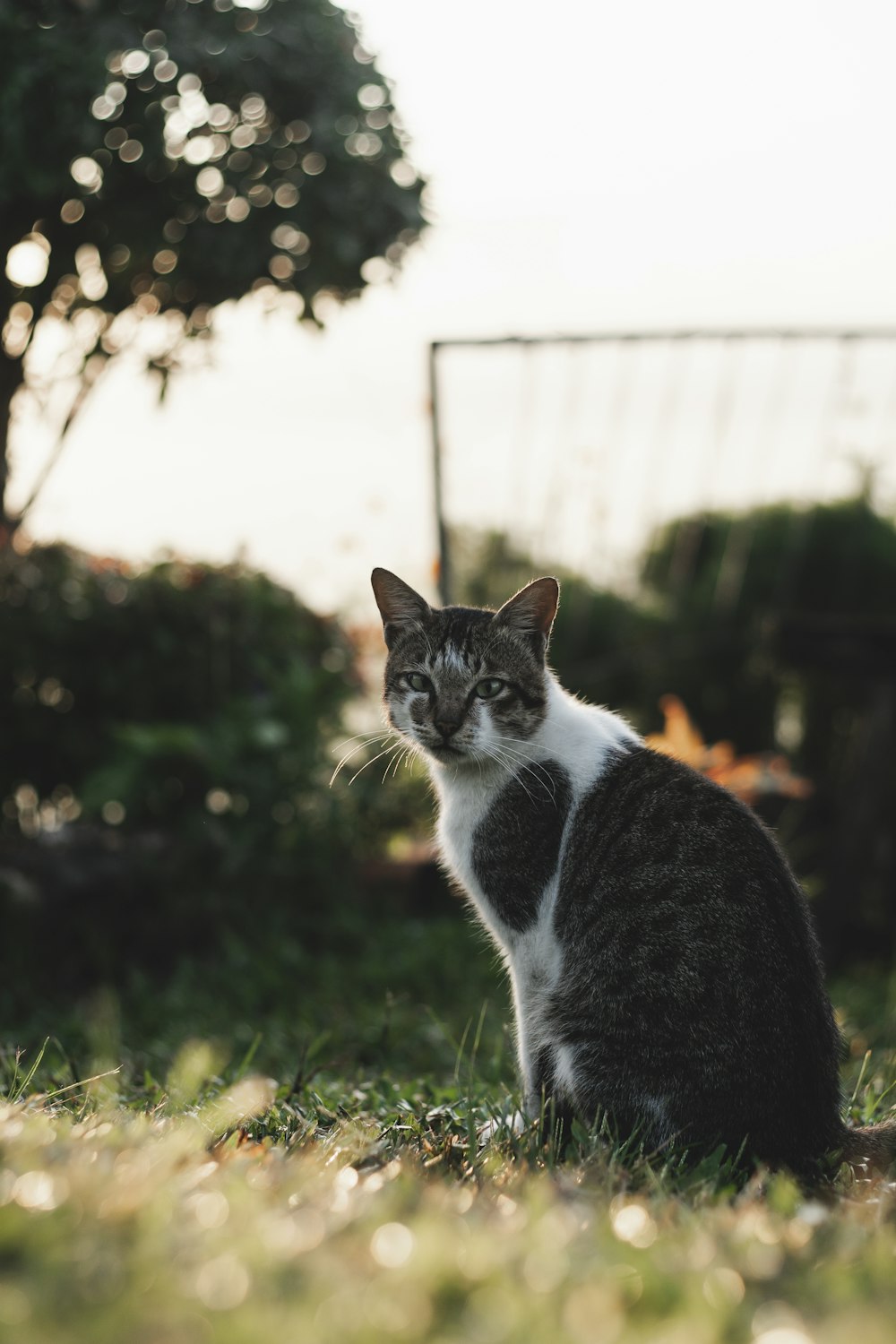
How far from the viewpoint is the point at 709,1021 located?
2598 millimetres

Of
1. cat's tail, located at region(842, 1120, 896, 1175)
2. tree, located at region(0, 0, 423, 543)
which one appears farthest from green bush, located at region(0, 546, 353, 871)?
cat's tail, located at region(842, 1120, 896, 1175)

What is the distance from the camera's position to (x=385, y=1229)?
1.67 meters

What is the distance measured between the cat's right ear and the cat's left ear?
27 centimetres

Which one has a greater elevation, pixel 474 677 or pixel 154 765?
pixel 474 677

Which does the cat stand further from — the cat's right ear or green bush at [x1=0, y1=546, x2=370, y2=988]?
green bush at [x1=0, y1=546, x2=370, y2=988]

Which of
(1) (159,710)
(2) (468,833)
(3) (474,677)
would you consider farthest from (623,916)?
(1) (159,710)

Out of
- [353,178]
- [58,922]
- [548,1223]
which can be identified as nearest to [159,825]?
[58,922]

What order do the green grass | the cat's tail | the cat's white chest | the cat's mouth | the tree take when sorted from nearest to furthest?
the green grass → the cat's tail → the cat's white chest → the cat's mouth → the tree

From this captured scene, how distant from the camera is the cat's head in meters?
3.23

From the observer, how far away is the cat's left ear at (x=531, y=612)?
3.36 meters

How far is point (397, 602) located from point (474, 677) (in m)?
0.43

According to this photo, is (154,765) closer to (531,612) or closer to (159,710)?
(159,710)

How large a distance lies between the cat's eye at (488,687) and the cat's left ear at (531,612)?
18cm

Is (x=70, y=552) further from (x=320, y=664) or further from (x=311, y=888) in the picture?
(x=311, y=888)
